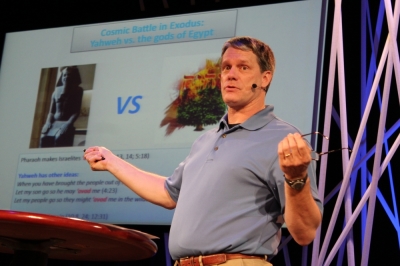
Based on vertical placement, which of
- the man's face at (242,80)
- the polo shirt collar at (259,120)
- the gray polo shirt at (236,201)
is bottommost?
the gray polo shirt at (236,201)

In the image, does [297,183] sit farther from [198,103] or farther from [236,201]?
[198,103]

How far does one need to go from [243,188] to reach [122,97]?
2.29 metres

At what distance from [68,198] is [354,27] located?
2061 mm

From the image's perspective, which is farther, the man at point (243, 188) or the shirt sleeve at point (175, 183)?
the shirt sleeve at point (175, 183)

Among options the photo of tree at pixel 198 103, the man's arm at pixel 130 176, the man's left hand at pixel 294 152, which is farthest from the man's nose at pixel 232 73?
the photo of tree at pixel 198 103

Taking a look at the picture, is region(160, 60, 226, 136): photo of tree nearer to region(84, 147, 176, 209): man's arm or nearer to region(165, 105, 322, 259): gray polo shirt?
region(84, 147, 176, 209): man's arm

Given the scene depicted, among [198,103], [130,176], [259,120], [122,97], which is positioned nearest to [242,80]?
[259,120]

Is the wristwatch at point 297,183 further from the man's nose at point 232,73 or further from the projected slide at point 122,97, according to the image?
the projected slide at point 122,97

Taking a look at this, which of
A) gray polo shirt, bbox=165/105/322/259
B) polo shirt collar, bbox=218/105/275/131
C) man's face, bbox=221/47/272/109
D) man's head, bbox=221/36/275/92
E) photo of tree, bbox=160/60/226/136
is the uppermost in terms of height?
photo of tree, bbox=160/60/226/136

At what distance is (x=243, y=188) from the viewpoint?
1.70m

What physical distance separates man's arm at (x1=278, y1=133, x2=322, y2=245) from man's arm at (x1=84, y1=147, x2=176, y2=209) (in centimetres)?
59

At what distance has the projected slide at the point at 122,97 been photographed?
11.4ft

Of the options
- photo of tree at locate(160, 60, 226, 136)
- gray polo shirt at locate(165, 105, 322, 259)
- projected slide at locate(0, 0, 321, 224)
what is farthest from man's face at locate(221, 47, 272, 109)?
photo of tree at locate(160, 60, 226, 136)

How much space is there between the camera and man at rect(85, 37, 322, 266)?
1603mm
